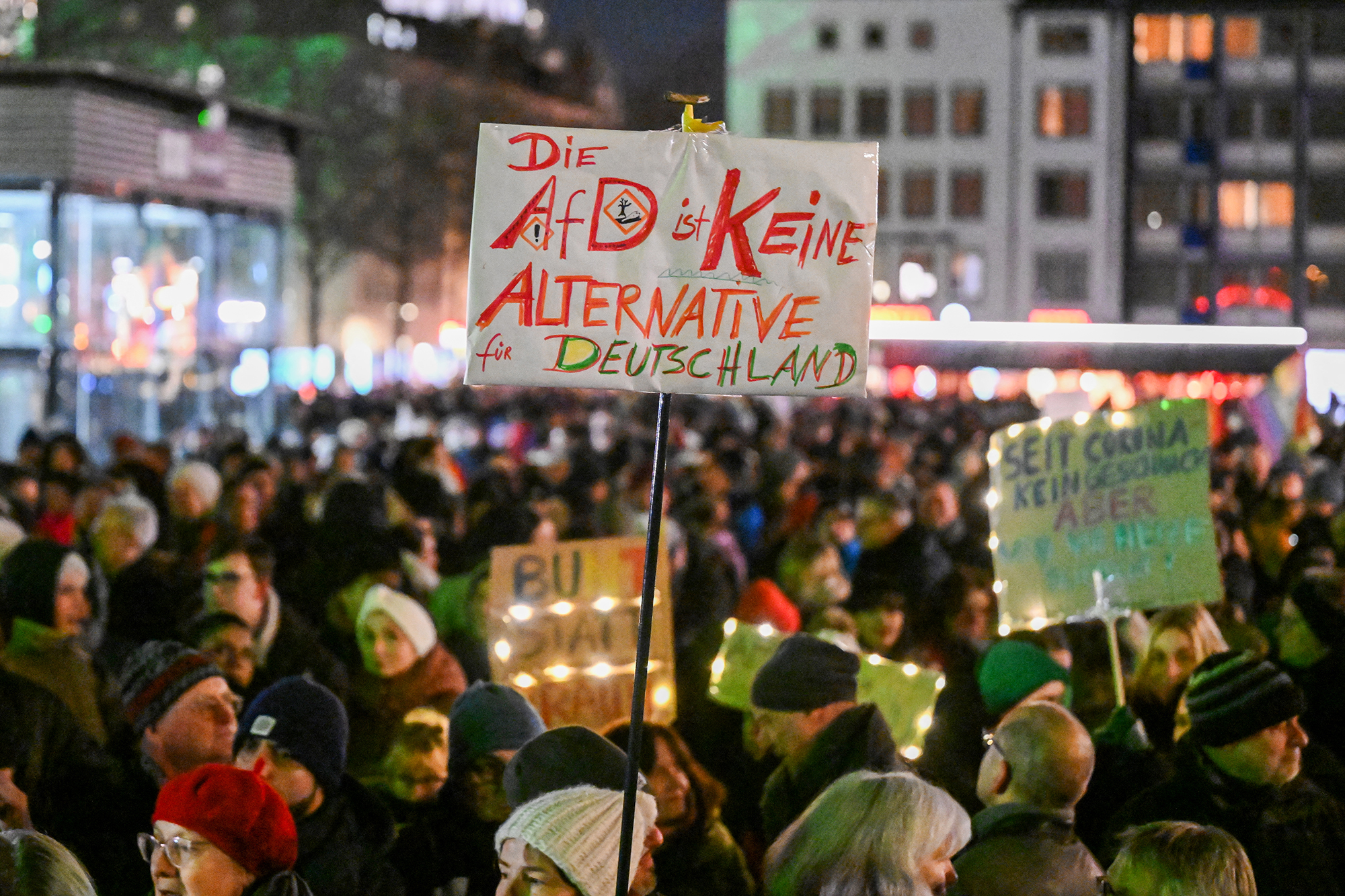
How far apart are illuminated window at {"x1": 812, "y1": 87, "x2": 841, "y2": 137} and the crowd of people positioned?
5141cm

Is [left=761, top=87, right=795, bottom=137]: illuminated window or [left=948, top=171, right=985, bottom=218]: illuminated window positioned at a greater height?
[left=761, top=87, right=795, bottom=137]: illuminated window

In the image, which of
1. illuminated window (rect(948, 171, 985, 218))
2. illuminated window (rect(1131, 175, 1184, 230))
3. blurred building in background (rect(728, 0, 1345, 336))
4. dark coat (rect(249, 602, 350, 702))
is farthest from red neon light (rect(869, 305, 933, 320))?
dark coat (rect(249, 602, 350, 702))

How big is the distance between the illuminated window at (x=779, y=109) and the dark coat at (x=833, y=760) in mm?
56026

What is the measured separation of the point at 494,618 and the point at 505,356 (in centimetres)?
231

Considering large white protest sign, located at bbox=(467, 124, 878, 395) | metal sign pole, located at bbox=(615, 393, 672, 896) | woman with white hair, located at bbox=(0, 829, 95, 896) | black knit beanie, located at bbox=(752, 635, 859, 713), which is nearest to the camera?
woman with white hair, located at bbox=(0, 829, 95, 896)

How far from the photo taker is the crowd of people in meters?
3.58

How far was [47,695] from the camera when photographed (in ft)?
17.3

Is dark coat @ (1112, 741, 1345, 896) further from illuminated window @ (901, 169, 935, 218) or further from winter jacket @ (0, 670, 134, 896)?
illuminated window @ (901, 169, 935, 218)

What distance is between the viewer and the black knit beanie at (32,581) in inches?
241

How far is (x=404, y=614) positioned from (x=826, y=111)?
55.9 meters

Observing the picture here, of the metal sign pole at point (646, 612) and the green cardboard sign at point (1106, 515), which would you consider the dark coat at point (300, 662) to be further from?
the metal sign pole at point (646, 612)

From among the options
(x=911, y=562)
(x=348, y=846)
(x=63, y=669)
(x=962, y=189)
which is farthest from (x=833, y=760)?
(x=962, y=189)

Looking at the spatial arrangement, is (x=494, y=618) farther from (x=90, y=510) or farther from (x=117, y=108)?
(x=117, y=108)

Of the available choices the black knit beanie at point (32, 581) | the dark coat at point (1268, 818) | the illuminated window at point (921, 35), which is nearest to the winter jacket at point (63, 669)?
the black knit beanie at point (32, 581)
